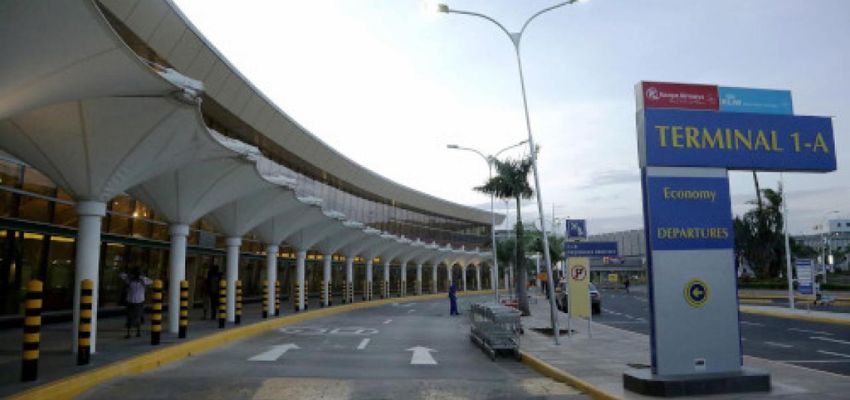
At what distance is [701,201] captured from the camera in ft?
30.3

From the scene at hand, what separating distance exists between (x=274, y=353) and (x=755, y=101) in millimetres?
11006

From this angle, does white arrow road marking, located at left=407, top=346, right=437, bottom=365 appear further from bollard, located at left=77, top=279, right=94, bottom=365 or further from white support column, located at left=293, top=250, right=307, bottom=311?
white support column, located at left=293, top=250, right=307, bottom=311

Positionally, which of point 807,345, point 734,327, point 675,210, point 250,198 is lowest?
point 807,345

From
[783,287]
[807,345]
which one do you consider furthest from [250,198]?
[783,287]

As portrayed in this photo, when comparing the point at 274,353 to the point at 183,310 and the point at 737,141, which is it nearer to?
the point at 183,310

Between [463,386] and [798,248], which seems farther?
[798,248]

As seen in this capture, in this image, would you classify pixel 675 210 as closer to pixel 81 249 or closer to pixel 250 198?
pixel 81 249

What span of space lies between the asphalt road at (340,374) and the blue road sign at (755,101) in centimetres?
534

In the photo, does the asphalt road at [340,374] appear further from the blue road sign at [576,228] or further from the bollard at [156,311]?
the blue road sign at [576,228]

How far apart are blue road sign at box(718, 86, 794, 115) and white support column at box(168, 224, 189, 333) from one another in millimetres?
13449

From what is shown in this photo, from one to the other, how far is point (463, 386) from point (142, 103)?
801cm

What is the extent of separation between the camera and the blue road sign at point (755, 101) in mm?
9648

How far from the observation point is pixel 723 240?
9180 millimetres

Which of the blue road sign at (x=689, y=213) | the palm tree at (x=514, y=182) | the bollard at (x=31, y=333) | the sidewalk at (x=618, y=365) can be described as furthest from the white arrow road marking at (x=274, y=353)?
the palm tree at (x=514, y=182)
